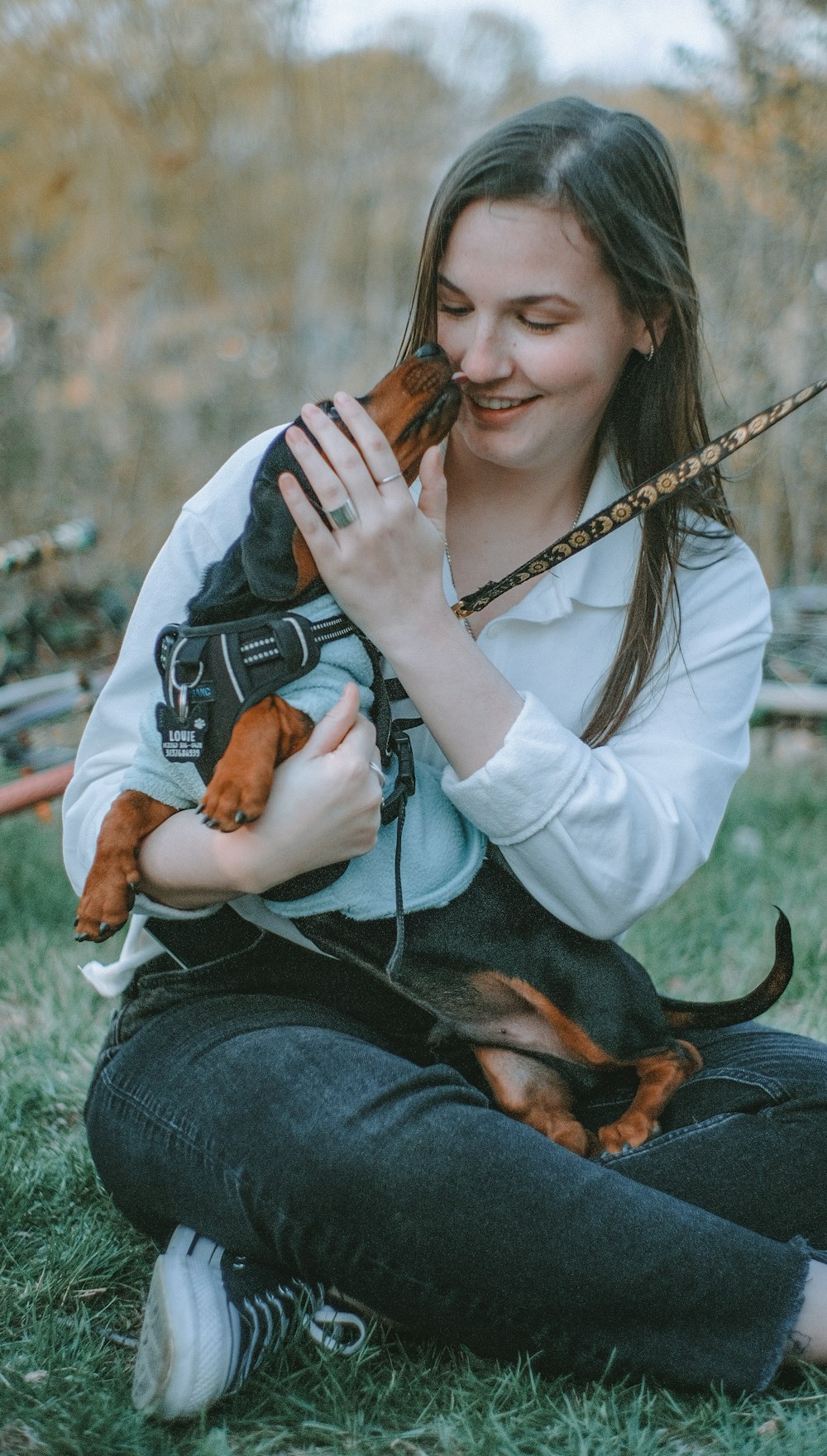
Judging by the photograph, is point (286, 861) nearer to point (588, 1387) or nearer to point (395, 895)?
point (395, 895)

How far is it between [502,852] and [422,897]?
0.14 metres

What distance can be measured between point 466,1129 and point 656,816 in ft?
1.69

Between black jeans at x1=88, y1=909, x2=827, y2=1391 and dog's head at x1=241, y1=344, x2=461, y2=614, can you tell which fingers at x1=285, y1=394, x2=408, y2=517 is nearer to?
dog's head at x1=241, y1=344, x2=461, y2=614

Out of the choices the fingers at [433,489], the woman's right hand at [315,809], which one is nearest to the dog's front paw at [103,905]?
the woman's right hand at [315,809]

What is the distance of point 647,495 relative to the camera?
1.80m

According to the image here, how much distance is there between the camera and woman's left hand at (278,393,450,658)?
5.45 feet

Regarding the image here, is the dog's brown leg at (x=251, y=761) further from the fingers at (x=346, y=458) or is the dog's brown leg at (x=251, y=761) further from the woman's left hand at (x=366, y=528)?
the fingers at (x=346, y=458)

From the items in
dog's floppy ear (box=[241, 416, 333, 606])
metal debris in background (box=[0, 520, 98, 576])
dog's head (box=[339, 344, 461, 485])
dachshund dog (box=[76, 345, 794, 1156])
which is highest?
metal debris in background (box=[0, 520, 98, 576])

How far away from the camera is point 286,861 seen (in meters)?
1.62

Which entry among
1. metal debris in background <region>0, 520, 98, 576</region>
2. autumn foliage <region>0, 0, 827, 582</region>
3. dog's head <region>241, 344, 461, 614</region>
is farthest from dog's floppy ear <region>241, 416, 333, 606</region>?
autumn foliage <region>0, 0, 827, 582</region>

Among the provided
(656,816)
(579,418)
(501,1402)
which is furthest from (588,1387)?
(579,418)

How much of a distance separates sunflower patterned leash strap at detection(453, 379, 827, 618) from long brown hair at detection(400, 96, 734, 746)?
182 millimetres

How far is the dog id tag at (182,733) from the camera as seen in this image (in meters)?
1.64

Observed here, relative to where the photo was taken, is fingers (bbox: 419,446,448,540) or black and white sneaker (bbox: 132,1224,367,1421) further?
fingers (bbox: 419,446,448,540)
